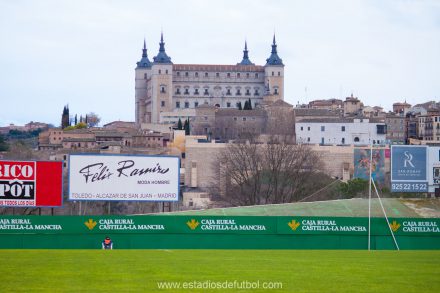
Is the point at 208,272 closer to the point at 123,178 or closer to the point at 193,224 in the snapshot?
the point at 193,224

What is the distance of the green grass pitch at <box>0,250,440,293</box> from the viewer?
19391 millimetres

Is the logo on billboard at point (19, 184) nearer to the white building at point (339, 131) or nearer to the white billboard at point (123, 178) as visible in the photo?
the white billboard at point (123, 178)

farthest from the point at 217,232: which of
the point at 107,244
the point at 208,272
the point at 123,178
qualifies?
the point at 208,272

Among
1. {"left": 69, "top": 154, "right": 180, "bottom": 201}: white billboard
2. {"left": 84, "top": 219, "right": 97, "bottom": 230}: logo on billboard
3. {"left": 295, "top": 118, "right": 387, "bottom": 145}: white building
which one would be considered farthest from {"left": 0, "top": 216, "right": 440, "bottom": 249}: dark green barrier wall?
{"left": 295, "top": 118, "right": 387, "bottom": 145}: white building

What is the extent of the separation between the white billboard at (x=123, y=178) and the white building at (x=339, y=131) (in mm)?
91768

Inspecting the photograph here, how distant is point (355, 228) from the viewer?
39.8 m

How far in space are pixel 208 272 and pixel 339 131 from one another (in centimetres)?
11682

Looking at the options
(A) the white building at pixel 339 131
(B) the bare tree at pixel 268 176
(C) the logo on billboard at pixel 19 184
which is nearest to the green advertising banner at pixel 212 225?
(C) the logo on billboard at pixel 19 184

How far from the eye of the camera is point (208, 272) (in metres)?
22.5

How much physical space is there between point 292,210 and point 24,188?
45.0 ft

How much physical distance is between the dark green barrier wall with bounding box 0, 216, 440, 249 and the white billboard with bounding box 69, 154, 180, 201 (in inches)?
262

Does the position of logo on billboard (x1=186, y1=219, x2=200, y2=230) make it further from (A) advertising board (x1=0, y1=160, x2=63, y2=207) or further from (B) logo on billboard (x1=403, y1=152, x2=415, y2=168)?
(B) logo on billboard (x1=403, y1=152, x2=415, y2=168)

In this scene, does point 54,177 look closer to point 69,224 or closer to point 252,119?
point 69,224

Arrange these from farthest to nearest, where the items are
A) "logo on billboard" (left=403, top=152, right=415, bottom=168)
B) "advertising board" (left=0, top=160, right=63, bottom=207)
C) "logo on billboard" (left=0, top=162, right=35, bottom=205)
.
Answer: "logo on billboard" (left=403, top=152, right=415, bottom=168) → "advertising board" (left=0, top=160, right=63, bottom=207) → "logo on billboard" (left=0, top=162, right=35, bottom=205)
